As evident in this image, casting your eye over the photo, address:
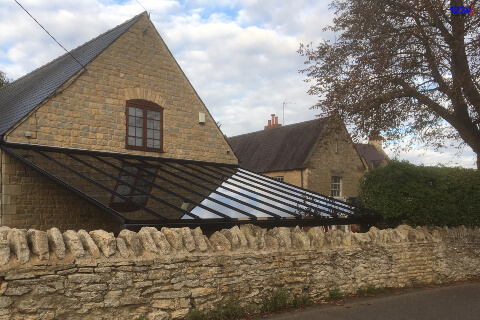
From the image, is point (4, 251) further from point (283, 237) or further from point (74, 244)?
point (283, 237)

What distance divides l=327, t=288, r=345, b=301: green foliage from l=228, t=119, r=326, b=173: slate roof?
15.9 metres

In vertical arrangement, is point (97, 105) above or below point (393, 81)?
below

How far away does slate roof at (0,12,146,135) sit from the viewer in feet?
35.7

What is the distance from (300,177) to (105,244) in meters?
19.7

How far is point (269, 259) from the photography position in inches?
271

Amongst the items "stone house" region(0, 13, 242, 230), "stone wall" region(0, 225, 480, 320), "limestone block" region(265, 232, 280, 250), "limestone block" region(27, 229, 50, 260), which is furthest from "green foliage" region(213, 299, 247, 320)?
"stone house" region(0, 13, 242, 230)

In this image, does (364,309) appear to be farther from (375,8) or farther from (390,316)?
(375,8)

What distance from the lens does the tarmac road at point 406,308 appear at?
674 centimetres

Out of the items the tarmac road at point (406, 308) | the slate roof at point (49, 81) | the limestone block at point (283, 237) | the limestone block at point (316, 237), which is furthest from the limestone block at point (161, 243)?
the slate roof at point (49, 81)

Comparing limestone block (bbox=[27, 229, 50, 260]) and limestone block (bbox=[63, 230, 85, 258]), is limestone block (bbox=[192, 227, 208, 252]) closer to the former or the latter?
limestone block (bbox=[63, 230, 85, 258])

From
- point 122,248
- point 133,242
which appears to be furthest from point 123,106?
point 122,248

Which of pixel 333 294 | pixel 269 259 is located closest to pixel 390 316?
pixel 333 294

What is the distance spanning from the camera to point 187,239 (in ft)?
19.8

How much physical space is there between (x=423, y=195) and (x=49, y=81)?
10.8m
